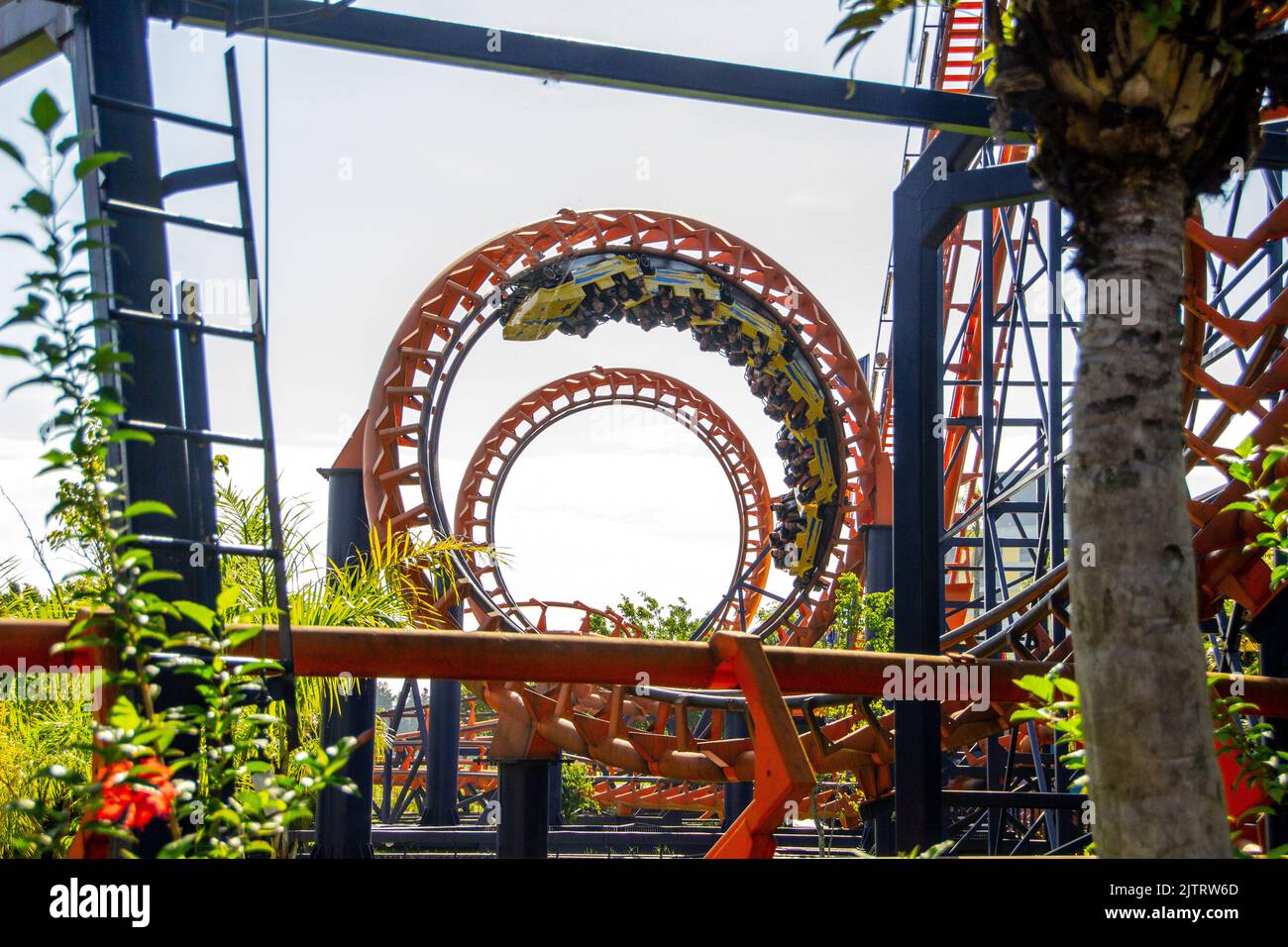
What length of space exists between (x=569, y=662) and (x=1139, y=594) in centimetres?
279

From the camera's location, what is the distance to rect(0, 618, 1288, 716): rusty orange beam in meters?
4.68

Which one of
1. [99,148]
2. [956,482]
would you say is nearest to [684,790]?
[956,482]

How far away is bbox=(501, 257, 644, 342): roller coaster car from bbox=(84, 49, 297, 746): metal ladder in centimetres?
1017

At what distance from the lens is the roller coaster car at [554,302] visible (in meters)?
14.8

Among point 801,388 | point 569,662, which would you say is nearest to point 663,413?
point 801,388

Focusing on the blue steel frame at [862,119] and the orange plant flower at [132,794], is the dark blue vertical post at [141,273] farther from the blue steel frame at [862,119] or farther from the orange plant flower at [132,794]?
the orange plant flower at [132,794]

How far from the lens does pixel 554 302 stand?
14789mm

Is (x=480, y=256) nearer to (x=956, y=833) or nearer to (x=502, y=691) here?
(x=502, y=691)

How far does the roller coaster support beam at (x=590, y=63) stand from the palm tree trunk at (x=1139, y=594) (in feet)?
9.75

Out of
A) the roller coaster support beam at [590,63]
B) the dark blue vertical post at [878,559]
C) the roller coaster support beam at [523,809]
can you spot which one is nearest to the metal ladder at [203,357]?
the roller coaster support beam at [590,63]

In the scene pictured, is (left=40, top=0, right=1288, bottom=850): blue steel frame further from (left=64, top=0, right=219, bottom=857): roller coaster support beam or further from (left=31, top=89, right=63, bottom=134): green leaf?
(left=31, top=89, right=63, bottom=134): green leaf

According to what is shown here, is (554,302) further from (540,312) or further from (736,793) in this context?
(736,793)
